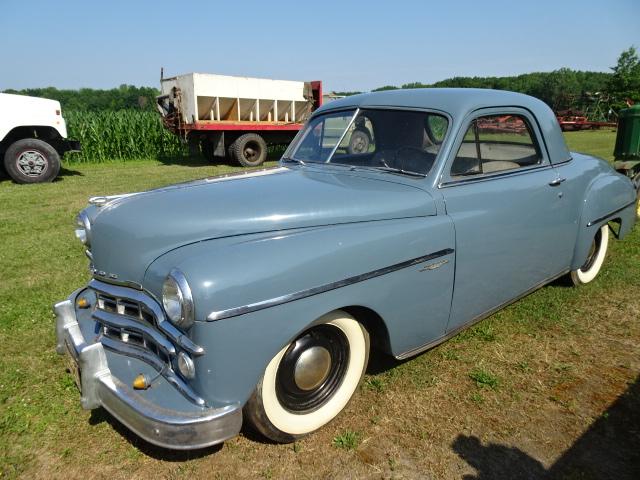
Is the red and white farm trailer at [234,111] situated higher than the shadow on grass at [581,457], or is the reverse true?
the red and white farm trailer at [234,111]

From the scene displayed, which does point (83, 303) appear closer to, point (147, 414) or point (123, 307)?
point (123, 307)

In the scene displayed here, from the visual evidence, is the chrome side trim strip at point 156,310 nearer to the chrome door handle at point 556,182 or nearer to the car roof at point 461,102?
the car roof at point 461,102

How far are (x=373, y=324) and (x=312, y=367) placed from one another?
40 centimetres

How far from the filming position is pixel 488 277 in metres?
2.77

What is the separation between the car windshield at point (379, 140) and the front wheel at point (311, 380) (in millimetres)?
1045

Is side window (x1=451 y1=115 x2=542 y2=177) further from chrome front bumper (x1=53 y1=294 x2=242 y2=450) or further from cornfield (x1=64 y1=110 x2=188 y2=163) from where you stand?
cornfield (x1=64 y1=110 x2=188 y2=163)

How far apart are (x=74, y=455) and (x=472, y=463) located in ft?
6.02

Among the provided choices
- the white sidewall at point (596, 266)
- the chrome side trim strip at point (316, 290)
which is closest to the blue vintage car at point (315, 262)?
the chrome side trim strip at point (316, 290)

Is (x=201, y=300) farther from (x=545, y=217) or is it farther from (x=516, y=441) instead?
(x=545, y=217)

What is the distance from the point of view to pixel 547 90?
53406 millimetres

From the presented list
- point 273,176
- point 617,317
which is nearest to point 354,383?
point 273,176

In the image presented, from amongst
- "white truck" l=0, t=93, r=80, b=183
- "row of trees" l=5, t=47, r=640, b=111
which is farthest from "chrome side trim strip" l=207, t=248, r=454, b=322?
"row of trees" l=5, t=47, r=640, b=111

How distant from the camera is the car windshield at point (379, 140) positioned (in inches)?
108

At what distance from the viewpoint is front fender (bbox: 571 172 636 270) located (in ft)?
11.5
